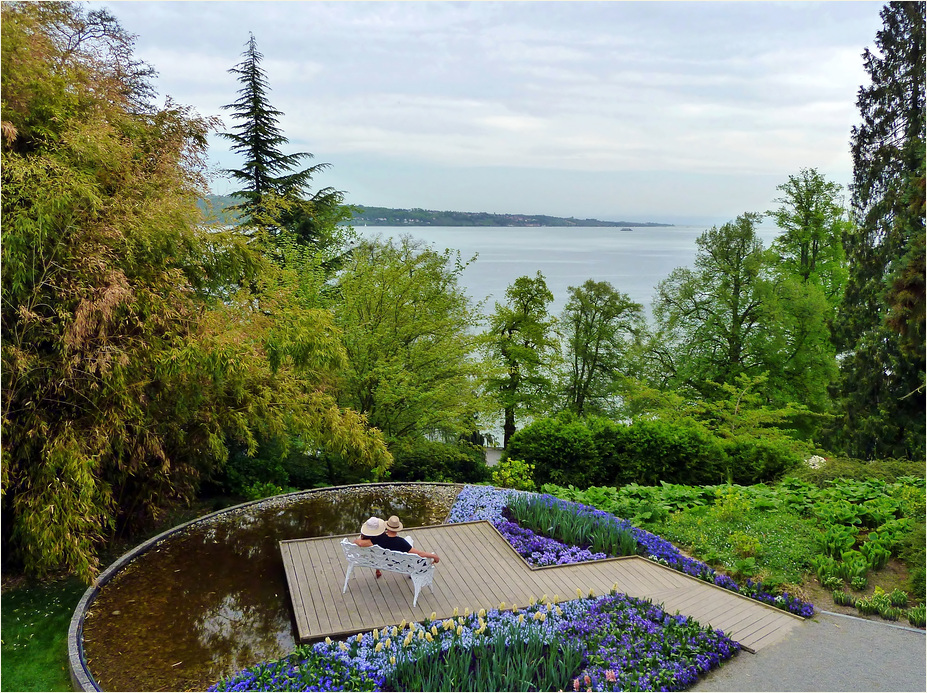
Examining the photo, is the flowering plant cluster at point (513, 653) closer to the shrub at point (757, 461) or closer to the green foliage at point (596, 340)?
the shrub at point (757, 461)

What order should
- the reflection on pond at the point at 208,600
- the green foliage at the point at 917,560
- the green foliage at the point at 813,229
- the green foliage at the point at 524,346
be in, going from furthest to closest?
the green foliage at the point at 813,229
the green foliage at the point at 524,346
the green foliage at the point at 917,560
the reflection on pond at the point at 208,600

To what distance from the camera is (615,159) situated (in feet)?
48.6

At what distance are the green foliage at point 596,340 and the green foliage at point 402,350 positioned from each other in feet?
30.4

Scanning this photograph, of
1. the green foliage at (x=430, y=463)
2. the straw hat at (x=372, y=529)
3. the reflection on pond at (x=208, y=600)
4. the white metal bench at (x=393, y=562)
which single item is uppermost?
the straw hat at (x=372, y=529)

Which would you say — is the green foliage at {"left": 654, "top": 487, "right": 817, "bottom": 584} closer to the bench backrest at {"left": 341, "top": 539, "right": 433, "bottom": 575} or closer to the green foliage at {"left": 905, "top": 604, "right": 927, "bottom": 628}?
the green foliage at {"left": 905, "top": 604, "right": 927, "bottom": 628}

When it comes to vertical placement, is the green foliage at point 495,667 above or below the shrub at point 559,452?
above

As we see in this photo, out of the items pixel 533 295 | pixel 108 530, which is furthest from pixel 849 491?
pixel 533 295

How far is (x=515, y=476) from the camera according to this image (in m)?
10.7

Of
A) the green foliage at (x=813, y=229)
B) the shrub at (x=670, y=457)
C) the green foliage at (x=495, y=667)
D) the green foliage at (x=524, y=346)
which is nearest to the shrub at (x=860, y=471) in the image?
the shrub at (x=670, y=457)

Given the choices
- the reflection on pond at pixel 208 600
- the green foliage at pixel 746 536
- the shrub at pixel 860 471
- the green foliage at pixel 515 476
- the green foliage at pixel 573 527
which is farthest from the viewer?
the green foliage at pixel 515 476

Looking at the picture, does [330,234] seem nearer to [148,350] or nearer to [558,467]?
[558,467]

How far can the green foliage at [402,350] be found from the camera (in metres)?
11.3

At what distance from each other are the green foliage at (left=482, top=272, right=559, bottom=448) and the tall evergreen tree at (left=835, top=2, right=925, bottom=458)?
8.07 meters

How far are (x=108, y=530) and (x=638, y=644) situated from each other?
669cm
